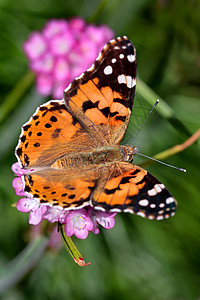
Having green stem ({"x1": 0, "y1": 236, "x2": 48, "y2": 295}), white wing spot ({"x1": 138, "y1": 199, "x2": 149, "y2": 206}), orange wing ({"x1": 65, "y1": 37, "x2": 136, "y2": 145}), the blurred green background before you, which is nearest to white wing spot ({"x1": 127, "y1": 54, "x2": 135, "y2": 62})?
orange wing ({"x1": 65, "y1": 37, "x2": 136, "y2": 145})

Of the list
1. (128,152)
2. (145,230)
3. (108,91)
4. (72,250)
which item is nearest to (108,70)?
(108,91)

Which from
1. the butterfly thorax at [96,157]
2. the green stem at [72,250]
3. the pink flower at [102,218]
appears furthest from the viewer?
the butterfly thorax at [96,157]

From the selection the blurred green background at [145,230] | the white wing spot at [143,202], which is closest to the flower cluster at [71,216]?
the white wing spot at [143,202]

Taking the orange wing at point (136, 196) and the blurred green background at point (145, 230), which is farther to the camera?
the blurred green background at point (145, 230)

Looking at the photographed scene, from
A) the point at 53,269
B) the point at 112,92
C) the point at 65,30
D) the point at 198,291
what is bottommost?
the point at 53,269

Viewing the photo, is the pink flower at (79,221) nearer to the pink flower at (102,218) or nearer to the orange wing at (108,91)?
the pink flower at (102,218)

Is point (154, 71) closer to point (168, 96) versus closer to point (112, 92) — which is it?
point (168, 96)

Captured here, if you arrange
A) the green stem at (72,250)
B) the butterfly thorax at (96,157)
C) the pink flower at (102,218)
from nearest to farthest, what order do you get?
the green stem at (72,250)
the pink flower at (102,218)
the butterfly thorax at (96,157)

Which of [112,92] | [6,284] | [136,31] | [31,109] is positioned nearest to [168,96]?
[136,31]
